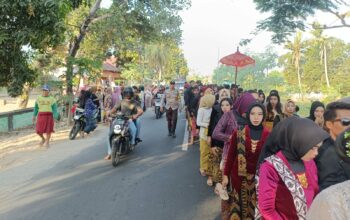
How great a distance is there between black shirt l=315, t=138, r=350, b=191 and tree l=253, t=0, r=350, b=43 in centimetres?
769

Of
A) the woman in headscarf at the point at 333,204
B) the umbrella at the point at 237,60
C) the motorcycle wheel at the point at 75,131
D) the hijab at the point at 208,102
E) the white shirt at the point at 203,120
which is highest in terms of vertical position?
the umbrella at the point at 237,60

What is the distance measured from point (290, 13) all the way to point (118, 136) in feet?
17.7

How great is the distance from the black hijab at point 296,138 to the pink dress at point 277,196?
59 millimetres

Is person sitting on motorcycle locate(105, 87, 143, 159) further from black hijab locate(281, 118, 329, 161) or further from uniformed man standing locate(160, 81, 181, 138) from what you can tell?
black hijab locate(281, 118, 329, 161)

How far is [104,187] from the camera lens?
22.2ft

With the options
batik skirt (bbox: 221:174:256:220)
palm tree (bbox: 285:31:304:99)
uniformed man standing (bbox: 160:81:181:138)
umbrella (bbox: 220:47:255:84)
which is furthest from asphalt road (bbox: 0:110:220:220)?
palm tree (bbox: 285:31:304:99)

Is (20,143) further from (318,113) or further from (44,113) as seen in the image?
(318,113)

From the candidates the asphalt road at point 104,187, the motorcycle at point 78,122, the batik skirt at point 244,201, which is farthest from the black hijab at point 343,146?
the motorcycle at point 78,122

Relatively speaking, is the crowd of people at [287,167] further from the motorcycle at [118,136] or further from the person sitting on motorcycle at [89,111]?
the person sitting on motorcycle at [89,111]

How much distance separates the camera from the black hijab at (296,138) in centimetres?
262

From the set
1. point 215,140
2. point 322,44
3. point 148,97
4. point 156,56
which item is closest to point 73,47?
point 148,97

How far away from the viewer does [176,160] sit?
9.19 m

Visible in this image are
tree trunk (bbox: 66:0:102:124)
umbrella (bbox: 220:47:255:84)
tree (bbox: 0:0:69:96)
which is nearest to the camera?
tree (bbox: 0:0:69:96)

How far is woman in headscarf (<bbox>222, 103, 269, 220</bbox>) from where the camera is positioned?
408 centimetres
